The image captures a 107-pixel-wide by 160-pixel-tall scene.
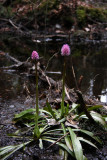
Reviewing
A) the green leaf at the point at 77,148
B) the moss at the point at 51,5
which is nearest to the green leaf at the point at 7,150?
the green leaf at the point at 77,148

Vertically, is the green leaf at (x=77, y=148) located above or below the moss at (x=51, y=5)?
below

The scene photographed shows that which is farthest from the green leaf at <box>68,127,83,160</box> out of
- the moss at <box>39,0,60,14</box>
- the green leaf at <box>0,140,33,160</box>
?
the moss at <box>39,0,60,14</box>

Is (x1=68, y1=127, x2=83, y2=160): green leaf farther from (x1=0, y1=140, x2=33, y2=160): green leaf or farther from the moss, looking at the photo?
the moss

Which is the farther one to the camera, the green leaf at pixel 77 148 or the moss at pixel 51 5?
the moss at pixel 51 5

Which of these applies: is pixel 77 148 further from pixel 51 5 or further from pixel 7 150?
pixel 51 5

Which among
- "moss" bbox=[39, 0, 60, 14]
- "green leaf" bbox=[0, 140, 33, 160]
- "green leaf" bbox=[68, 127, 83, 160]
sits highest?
"moss" bbox=[39, 0, 60, 14]

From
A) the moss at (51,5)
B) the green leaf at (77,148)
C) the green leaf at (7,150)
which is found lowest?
the green leaf at (7,150)

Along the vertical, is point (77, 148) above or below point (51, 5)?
below

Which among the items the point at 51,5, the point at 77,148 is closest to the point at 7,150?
the point at 77,148

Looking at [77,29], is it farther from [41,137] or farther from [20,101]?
[41,137]

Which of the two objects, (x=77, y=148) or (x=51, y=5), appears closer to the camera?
(x=77, y=148)

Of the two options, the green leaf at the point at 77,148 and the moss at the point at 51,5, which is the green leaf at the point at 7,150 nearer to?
the green leaf at the point at 77,148

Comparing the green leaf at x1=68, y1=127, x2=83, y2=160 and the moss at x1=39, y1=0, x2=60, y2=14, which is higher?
the moss at x1=39, y1=0, x2=60, y2=14
